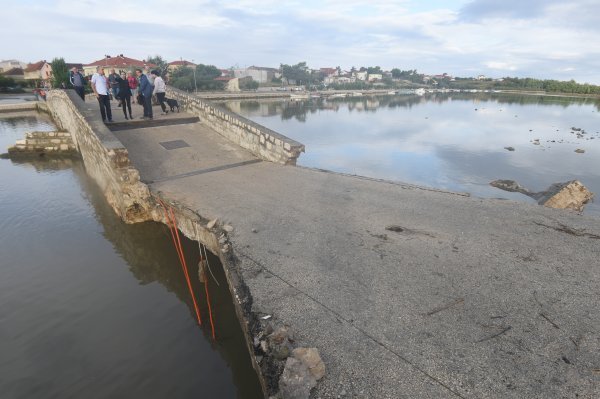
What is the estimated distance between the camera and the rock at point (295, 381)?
8.04 ft

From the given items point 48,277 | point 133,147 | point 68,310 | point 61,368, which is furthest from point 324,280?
point 133,147

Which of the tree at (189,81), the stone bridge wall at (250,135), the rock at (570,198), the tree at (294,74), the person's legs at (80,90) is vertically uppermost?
the tree at (294,74)

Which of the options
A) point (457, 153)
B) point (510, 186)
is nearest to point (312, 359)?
point (510, 186)

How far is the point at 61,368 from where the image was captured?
4125 mm

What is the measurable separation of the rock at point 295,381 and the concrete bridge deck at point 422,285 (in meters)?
0.11

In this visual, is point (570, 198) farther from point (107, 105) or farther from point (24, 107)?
point (24, 107)

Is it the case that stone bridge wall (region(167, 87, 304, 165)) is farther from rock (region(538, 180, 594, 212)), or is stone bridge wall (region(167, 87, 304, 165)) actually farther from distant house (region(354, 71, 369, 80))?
distant house (region(354, 71, 369, 80))

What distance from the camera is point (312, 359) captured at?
2.62 metres

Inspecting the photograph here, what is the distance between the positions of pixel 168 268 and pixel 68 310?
1748 mm

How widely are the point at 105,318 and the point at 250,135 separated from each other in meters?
6.11

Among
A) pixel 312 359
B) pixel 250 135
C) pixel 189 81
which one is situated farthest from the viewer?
pixel 189 81

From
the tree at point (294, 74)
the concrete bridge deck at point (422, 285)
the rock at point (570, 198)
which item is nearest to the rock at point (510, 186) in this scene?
the rock at point (570, 198)

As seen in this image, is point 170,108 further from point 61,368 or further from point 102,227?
point 61,368

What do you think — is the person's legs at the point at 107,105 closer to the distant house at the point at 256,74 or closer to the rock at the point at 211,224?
the rock at the point at 211,224
